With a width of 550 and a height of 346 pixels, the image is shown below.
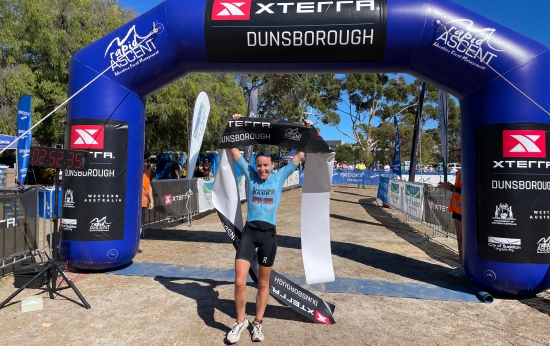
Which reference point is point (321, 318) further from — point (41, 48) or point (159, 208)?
point (41, 48)

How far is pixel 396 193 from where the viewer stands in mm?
13695

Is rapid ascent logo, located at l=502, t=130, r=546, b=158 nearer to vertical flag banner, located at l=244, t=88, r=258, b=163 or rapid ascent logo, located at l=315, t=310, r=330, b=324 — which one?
rapid ascent logo, located at l=315, t=310, r=330, b=324

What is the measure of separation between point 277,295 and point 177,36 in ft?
12.8

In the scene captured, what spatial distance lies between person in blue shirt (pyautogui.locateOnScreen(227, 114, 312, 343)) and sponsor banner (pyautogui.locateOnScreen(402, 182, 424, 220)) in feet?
25.1

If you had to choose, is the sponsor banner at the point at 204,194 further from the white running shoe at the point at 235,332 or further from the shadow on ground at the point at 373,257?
the white running shoe at the point at 235,332

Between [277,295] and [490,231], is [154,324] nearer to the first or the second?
[277,295]

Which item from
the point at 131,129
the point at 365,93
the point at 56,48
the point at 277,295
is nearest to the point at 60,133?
the point at 56,48

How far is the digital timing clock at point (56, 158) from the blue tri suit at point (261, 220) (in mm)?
2283

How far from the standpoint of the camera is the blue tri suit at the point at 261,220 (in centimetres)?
372

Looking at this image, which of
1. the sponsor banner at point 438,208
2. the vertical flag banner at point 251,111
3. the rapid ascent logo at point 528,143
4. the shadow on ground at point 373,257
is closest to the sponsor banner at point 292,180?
the vertical flag banner at point 251,111

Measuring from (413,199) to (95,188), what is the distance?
8.83 meters

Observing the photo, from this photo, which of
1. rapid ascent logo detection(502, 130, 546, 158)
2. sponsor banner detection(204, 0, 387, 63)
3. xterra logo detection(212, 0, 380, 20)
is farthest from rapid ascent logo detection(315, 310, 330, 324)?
xterra logo detection(212, 0, 380, 20)

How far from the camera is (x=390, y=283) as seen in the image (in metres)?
5.60

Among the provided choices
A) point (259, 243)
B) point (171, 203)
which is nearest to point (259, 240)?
point (259, 243)
